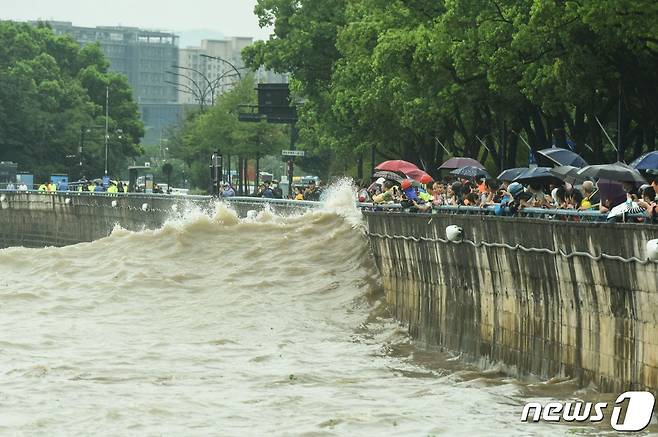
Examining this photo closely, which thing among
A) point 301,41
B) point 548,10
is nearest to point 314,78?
point 301,41

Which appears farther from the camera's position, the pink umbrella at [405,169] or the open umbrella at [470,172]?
the pink umbrella at [405,169]

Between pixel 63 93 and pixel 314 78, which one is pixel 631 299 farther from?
pixel 63 93

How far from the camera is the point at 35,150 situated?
443ft

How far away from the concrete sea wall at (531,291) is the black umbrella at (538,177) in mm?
2093

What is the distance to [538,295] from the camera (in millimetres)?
23359

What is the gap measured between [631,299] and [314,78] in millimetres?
59560

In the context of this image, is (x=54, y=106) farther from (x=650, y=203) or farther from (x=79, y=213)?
(x=650, y=203)

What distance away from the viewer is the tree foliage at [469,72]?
41.7 m

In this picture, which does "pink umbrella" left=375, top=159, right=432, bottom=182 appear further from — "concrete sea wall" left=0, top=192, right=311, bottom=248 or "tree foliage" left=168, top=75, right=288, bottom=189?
"tree foliage" left=168, top=75, right=288, bottom=189

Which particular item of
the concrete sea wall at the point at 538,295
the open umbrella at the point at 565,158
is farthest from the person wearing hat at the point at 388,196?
the concrete sea wall at the point at 538,295

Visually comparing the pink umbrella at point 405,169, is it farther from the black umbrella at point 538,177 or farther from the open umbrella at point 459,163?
the black umbrella at point 538,177

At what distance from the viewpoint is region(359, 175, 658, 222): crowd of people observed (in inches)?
889

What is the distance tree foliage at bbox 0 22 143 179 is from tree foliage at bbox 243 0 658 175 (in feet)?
172

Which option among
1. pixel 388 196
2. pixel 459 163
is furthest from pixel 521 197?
pixel 459 163
